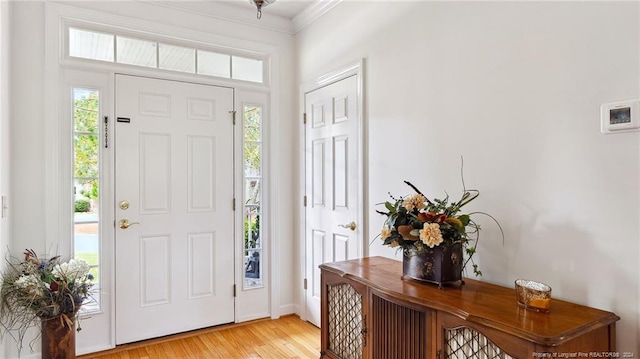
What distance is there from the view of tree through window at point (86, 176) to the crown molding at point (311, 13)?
1711mm

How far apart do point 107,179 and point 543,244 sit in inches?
108

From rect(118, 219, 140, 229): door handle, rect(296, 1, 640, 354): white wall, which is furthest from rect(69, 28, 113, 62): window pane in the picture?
rect(296, 1, 640, 354): white wall

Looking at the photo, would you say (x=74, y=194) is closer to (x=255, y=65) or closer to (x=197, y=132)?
(x=197, y=132)

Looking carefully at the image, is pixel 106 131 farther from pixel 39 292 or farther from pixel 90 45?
pixel 39 292

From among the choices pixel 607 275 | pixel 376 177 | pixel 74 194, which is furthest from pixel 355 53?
pixel 74 194

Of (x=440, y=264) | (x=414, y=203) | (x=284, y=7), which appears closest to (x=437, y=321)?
(x=440, y=264)

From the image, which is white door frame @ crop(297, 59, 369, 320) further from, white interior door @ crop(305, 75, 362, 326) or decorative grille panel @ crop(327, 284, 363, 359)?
decorative grille panel @ crop(327, 284, 363, 359)

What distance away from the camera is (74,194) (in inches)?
103

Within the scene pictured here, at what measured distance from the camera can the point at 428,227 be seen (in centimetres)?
164

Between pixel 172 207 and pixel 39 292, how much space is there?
983 mm

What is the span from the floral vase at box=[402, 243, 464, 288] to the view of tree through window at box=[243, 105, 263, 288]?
1.83m

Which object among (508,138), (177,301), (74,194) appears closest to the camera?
(508,138)

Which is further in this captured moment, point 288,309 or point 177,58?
point 288,309

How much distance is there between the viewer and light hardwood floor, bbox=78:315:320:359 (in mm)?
2627
